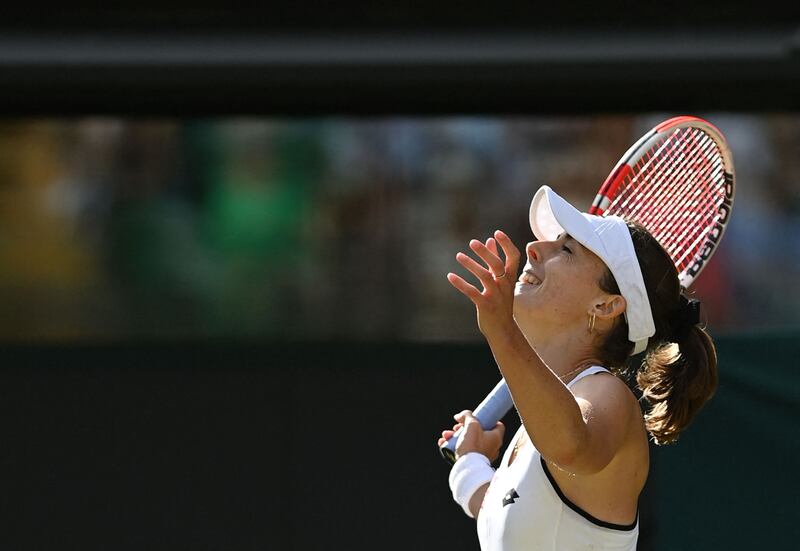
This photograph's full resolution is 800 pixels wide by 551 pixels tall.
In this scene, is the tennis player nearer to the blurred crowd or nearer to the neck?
the neck

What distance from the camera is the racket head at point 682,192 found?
294 centimetres

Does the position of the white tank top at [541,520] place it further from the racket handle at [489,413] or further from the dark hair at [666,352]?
the racket handle at [489,413]

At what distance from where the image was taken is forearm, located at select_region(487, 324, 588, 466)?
2045mm

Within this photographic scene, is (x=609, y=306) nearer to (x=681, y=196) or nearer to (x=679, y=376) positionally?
(x=679, y=376)

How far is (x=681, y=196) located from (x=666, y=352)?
23.6 inches

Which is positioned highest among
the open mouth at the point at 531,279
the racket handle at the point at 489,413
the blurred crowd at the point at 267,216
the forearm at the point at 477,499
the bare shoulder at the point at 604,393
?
the open mouth at the point at 531,279

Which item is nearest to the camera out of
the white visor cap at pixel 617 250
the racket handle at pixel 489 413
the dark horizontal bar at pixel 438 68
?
the white visor cap at pixel 617 250

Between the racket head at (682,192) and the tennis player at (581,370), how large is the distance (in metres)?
0.41

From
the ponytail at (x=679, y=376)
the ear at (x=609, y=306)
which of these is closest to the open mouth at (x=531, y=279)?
the ear at (x=609, y=306)

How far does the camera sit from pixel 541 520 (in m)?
2.28

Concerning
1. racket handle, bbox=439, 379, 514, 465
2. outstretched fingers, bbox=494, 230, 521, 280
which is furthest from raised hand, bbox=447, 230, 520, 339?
racket handle, bbox=439, 379, 514, 465

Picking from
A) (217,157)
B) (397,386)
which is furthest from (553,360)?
(217,157)

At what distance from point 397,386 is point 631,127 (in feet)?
6.84

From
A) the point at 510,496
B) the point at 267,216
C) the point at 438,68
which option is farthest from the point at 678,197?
the point at 267,216
